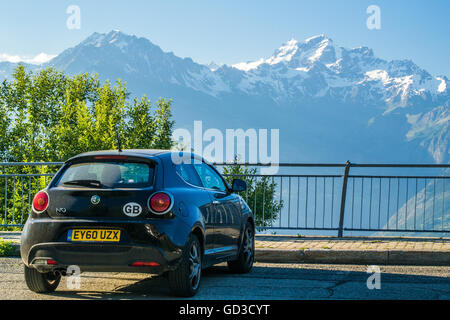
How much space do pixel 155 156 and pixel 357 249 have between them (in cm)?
450

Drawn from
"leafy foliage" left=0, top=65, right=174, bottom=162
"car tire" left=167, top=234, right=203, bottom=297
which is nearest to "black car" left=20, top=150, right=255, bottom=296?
"car tire" left=167, top=234, right=203, bottom=297

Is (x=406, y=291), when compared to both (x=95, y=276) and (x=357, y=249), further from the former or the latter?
(x=95, y=276)

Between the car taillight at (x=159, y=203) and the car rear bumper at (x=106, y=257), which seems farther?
the car taillight at (x=159, y=203)

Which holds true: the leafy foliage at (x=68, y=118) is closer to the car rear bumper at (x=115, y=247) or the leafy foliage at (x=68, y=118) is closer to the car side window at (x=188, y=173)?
the car side window at (x=188, y=173)

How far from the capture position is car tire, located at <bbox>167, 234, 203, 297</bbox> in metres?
5.85

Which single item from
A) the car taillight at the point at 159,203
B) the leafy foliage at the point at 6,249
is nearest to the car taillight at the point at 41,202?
the car taillight at the point at 159,203

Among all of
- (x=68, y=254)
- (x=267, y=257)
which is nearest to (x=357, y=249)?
(x=267, y=257)

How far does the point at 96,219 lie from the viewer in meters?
5.73

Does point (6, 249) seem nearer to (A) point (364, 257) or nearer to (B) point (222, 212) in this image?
(B) point (222, 212)

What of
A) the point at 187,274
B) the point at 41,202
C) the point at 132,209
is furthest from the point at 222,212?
the point at 41,202

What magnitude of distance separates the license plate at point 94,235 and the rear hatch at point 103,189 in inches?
5.7

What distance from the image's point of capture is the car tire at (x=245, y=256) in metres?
7.98

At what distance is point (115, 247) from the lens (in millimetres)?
5602
